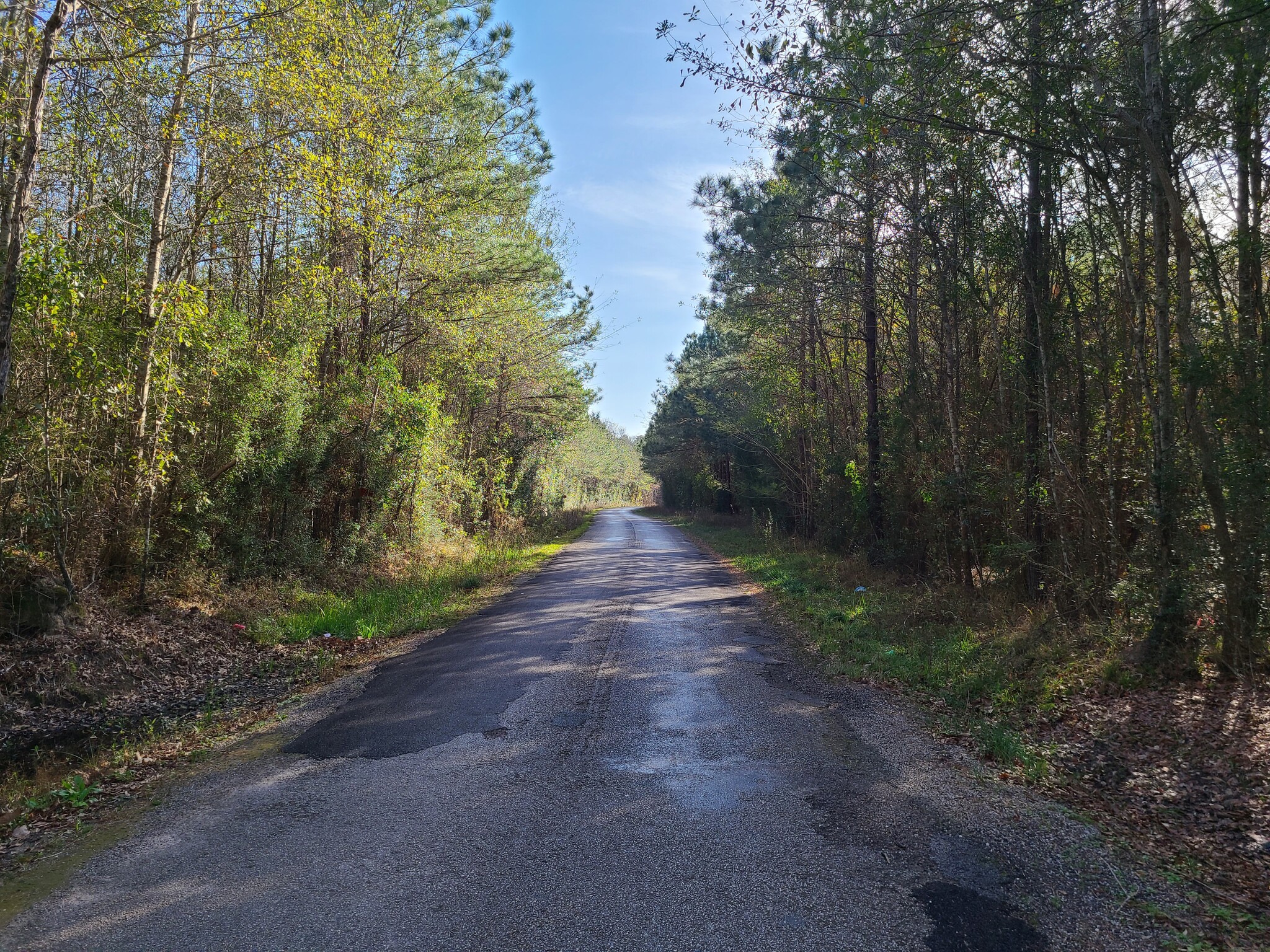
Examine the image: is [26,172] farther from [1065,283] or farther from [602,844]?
[1065,283]

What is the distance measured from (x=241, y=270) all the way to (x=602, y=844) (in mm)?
13843

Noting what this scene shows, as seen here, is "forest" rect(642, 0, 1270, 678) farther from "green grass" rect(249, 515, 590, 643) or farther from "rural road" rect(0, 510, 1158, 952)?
"green grass" rect(249, 515, 590, 643)

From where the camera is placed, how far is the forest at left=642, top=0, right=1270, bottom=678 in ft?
19.1

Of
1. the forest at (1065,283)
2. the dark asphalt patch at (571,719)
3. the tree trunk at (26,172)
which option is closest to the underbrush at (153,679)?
the dark asphalt patch at (571,719)

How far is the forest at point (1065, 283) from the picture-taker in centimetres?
582

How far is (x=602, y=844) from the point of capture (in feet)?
12.6

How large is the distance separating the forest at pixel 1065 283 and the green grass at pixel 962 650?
20.1 inches

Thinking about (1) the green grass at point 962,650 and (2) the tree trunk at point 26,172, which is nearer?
Answer: (2) the tree trunk at point 26,172

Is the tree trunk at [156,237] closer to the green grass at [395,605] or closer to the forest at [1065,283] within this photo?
the green grass at [395,605]

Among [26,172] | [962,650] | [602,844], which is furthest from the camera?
[962,650]

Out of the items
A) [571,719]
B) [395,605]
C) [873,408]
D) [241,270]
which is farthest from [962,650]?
[241,270]

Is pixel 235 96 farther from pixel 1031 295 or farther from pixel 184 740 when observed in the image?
pixel 1031 295

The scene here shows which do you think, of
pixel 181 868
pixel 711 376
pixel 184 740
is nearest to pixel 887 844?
pixel 181 868

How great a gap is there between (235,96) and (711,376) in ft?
62.0
